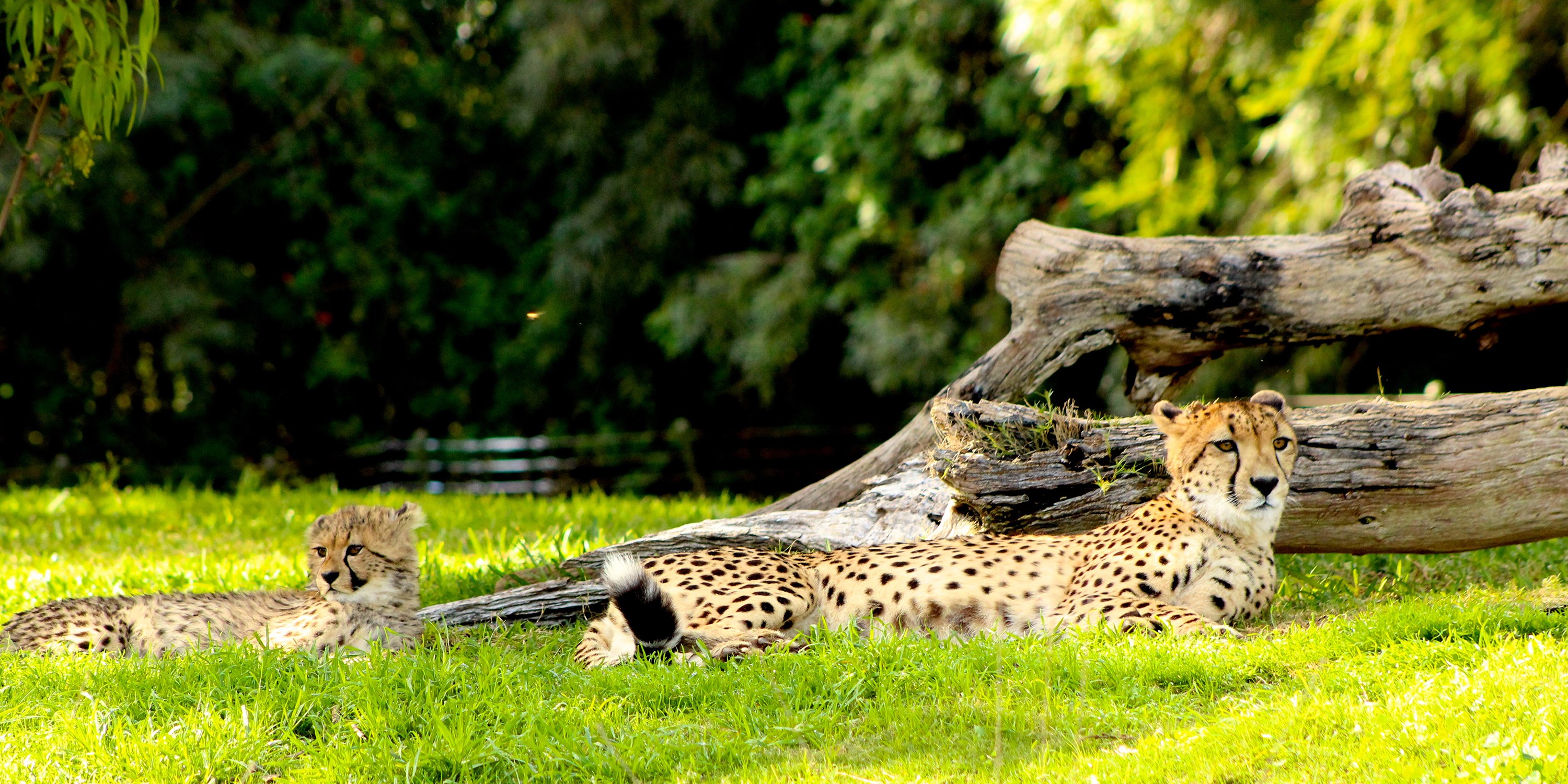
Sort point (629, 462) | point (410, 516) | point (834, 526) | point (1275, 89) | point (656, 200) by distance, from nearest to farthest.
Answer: point (410, 516) → point (834, 526) → point (1275, 89) → point (656, 200) → point (629, 462)

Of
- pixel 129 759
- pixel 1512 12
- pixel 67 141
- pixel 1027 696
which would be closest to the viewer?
pixel 129 759

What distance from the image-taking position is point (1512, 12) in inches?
317

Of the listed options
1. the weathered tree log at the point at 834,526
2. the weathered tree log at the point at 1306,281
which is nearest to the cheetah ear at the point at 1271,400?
the weathered tree log at the point at 1306,281

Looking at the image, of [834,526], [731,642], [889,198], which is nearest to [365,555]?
[731,642]

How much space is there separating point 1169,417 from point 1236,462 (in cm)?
32

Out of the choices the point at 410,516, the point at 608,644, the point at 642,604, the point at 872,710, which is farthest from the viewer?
the point at 410,516

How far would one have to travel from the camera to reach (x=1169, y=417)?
4.89 metres

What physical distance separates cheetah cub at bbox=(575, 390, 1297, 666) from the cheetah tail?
0.01m

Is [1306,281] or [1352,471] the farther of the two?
[1306,281]

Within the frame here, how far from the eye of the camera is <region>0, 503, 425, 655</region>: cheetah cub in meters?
4.75

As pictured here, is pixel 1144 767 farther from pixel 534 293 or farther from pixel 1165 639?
pixel 534 293

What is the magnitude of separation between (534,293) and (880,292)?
181 inches

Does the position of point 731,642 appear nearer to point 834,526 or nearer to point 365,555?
point 365,555

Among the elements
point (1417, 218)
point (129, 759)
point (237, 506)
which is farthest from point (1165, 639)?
point (237, 506)
